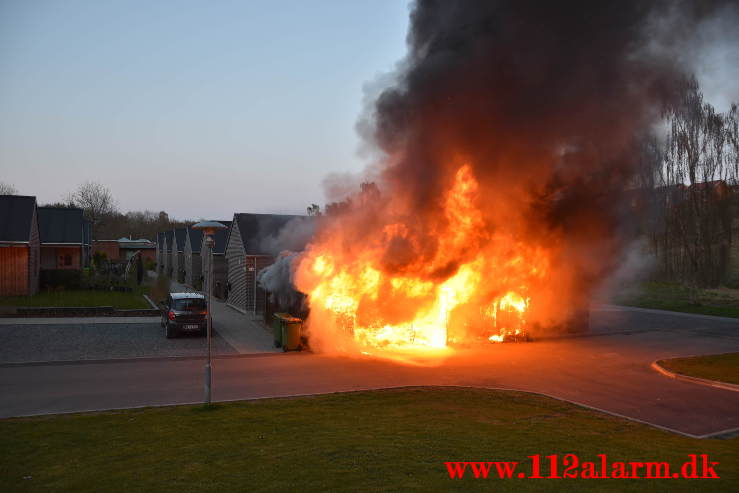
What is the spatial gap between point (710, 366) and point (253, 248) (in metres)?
19.5

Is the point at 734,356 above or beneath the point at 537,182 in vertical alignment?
beneath

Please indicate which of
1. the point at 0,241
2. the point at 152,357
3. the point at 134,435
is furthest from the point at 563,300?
the point at 0,241

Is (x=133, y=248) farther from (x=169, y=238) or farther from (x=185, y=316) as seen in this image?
(x=185, y=316)

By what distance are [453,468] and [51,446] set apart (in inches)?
237

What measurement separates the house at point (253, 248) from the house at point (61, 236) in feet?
44.7

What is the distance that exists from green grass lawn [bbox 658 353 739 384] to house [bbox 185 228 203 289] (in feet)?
101

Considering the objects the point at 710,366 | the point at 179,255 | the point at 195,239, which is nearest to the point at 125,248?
the point at 179,255

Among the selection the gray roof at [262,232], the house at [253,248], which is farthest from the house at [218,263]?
the gray roof at [262,232]

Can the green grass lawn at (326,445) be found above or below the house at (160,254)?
below

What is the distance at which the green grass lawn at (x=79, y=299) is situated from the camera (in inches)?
1030

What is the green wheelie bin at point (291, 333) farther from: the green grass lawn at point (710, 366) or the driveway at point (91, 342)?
the green grass lawn at point (710, 366)

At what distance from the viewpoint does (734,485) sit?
Answer: 6.62m

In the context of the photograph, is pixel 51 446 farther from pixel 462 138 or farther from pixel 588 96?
pixel 588 96

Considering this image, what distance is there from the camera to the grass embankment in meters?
30.5
